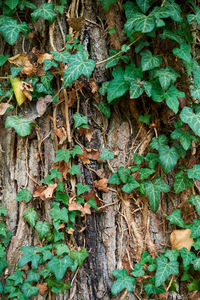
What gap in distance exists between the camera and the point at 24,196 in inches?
61.6

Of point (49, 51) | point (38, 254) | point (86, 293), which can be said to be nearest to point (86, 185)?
point (38, 254)

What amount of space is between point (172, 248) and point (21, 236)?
33.6 inches

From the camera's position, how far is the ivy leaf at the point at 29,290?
1.49 meters

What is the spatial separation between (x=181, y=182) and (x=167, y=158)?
0.19 metres

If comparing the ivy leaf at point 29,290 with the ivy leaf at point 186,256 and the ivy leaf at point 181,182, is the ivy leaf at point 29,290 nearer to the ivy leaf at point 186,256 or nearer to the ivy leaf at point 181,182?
the ivy leaf at point 186,256

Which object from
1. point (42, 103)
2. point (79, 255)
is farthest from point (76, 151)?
point (79, 255)

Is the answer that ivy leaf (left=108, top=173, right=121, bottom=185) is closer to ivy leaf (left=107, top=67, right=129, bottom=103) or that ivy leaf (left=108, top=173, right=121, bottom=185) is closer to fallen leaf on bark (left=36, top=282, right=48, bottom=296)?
ivy leaf (left=107, top=67, right=129, bottom=103)

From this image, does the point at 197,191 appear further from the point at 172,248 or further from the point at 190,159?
the point at 172,248

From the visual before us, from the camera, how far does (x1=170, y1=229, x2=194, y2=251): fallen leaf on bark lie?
5.10 feet

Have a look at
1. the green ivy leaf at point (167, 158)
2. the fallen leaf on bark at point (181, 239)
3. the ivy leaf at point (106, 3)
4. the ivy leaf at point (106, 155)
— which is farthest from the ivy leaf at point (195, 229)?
the ivy leaf at point (106, 3)

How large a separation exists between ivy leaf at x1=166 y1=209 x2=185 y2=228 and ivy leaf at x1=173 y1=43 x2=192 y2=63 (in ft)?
2.74

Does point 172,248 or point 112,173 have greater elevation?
point 112,173

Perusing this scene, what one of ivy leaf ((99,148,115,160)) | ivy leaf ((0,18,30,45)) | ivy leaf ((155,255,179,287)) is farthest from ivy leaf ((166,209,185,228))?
ivy leaf ((0,18,30,45))

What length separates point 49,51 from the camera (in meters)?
1.58
